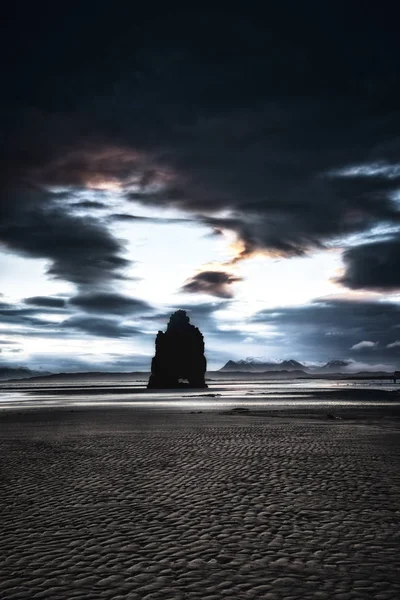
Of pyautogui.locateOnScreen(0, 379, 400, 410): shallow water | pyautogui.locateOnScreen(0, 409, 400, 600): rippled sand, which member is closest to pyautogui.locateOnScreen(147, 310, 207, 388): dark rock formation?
pyautogui.locateOnScreen(0, 379, 400, 410): shallow water

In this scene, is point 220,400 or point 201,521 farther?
point 220,400

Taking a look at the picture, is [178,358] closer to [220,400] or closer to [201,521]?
[220,400]

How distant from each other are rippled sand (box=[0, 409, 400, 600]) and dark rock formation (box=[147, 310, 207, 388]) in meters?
130

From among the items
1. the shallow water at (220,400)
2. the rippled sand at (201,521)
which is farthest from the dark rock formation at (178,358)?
the rippled sand at (201,521)

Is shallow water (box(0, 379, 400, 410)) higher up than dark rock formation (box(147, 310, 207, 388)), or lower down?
lower down

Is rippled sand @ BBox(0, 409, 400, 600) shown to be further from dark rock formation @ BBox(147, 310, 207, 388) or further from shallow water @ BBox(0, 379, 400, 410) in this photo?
dark rock formation @ BBox(147, 310, 207, 388)

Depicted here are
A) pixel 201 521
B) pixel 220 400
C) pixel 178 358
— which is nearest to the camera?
pixel 201 521

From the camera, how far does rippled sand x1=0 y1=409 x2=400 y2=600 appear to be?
8617 mm

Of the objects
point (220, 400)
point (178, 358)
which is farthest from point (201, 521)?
point (178, 358)

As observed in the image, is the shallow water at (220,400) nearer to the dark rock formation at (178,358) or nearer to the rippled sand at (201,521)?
the rippled sand at (201,521)

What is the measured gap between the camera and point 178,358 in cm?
15838

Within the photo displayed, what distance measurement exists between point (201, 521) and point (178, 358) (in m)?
146

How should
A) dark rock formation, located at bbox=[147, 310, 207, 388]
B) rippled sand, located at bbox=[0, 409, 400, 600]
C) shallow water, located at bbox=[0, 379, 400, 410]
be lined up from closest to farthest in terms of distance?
rippled sand, located at bbox=[0, 409, 400, 600] < shallow water, located at bbox=[0, 379, 400, 410] < dark rock formation, located at bbox=[147, 310, 207, 388]

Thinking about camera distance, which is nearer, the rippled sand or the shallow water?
the rippled sand
